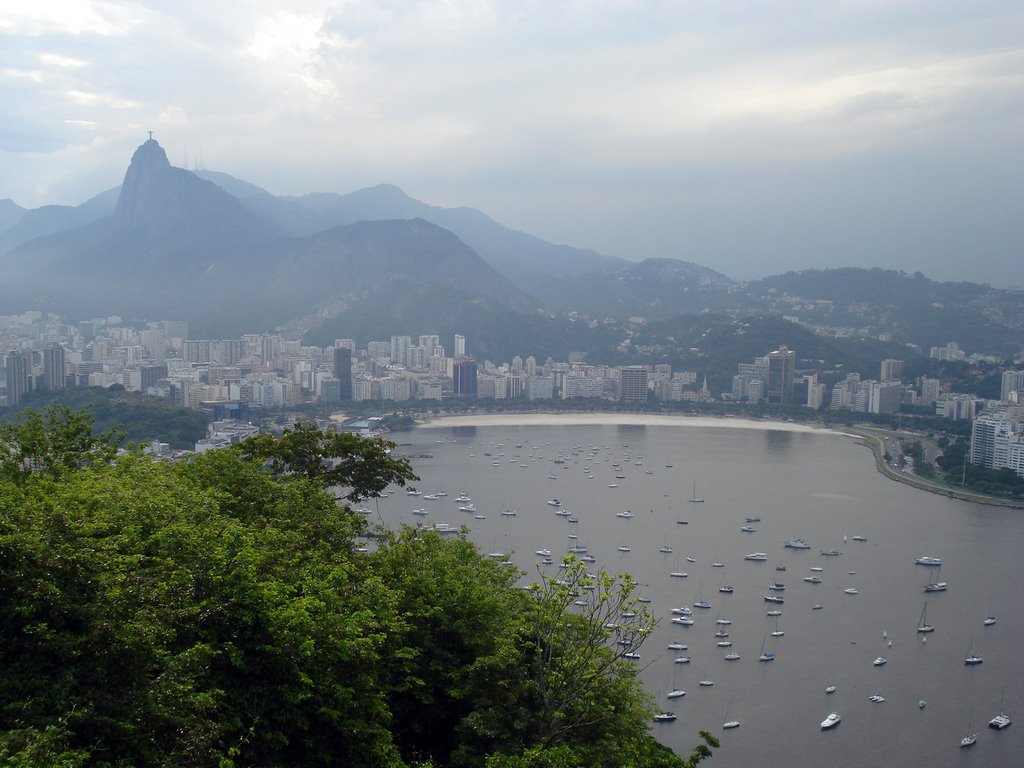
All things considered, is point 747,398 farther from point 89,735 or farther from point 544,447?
point 89,735

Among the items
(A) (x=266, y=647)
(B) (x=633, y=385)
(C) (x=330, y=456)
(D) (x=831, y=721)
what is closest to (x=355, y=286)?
(B) (x=633, y=385)

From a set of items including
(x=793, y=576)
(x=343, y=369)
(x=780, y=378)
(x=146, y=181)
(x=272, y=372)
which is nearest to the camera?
(x=793, y=576)

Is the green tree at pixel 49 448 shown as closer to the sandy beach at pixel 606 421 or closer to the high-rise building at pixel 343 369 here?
the sandy beach at pixel 606 421

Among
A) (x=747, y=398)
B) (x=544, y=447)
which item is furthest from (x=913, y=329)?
(x=544, y=447)

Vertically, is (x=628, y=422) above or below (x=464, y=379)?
below

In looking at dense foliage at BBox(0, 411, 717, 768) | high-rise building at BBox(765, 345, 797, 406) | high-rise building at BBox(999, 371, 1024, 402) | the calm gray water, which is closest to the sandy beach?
high-rise building at BBox(765, 345, 797, 406)

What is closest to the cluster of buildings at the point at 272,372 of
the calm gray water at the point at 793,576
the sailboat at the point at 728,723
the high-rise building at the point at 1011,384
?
the calm gray water at the point at 793,576

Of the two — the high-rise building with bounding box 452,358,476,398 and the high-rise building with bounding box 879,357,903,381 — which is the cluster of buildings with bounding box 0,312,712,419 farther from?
the high-rise building with bounding box 879,357,903,381

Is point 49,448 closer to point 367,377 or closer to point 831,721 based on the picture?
point 831,721
